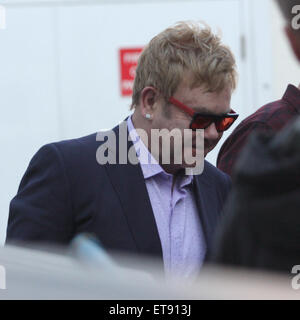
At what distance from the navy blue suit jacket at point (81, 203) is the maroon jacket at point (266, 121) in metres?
0.57

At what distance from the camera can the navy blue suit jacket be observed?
2.23 metres

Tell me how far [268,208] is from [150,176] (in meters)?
1.14

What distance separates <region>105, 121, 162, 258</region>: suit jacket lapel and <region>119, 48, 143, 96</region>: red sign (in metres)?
2.12

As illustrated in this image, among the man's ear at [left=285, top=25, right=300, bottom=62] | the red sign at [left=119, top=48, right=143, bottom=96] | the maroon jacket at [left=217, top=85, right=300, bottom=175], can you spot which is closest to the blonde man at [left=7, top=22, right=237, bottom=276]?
the maroon jacket at [left=217, top=85, right=300, bottom=175]

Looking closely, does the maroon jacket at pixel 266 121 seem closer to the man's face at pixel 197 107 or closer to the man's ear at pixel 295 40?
the man's face at pixel 197 107

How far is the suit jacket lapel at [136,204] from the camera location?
2270 mm

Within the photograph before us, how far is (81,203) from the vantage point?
226cm

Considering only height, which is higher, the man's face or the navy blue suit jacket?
the man's face

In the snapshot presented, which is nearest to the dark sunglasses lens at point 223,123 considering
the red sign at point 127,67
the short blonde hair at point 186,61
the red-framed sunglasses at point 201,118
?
the red-framed sunglasses at point 201,118

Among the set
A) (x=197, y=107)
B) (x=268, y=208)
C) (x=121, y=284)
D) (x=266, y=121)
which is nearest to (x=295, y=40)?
(x=268, y=208)

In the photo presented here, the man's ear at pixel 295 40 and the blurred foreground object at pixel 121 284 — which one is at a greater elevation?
the man's ear at pixel 295 40

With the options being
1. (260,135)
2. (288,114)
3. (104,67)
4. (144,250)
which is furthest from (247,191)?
(104,67)

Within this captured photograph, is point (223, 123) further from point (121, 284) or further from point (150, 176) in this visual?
point (121, 284)

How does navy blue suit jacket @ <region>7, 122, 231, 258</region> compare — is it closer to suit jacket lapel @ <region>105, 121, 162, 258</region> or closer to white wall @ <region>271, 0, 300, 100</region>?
suit jacket lapel @ <region>105, 121, 162, 258</region>
